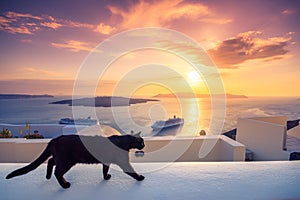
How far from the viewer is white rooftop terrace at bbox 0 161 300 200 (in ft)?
3.82

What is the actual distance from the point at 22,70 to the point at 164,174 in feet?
21.7

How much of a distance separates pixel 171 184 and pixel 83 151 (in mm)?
660

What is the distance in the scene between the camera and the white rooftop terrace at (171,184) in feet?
3.82

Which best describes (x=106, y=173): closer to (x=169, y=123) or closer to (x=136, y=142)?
(x=136, y=142)

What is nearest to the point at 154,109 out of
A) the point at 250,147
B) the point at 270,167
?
the point at 270,167

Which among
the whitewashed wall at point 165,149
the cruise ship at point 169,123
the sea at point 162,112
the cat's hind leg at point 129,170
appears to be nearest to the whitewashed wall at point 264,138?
the sea at point 162,112

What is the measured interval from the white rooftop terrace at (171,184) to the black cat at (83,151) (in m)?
0.14

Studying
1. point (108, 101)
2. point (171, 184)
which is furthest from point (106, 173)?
point (108, 101)

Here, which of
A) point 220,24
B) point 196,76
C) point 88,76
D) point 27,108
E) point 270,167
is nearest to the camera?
point 270,167

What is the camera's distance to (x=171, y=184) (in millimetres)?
1318

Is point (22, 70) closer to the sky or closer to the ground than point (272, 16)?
closer to the ground

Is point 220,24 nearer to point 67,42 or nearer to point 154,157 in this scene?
point 154,157

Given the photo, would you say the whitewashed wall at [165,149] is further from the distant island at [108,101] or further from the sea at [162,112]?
the distant island at [108,101]

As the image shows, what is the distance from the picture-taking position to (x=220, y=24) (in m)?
3.70
